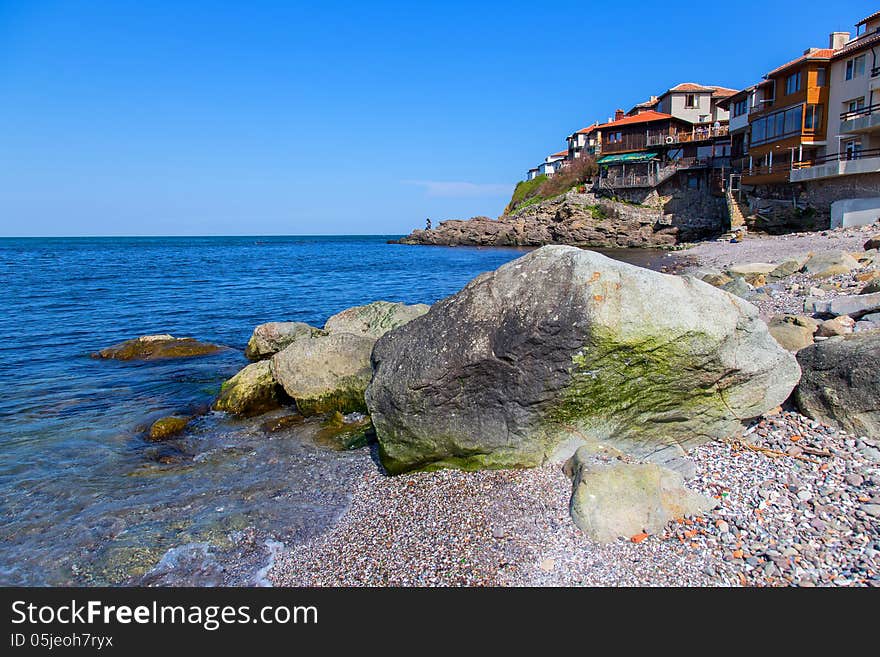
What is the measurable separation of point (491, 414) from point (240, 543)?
4.40 meters

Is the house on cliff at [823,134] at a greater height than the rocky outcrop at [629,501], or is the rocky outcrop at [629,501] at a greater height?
the house on cliff at [823,134]

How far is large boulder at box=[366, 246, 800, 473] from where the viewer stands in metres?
8.89

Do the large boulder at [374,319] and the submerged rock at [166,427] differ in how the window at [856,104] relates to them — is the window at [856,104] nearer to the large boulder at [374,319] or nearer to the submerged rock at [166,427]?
the large boulder at [374,319]

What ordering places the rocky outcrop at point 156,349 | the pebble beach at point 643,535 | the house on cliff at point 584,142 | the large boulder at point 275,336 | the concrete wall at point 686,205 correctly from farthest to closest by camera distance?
the house on cliff at point 584,142 → the concrete wall at point 686,205 → the rocky outcrop at point 156,349 → the large boulder at point 275,336 → the pebble beach at point 643,535

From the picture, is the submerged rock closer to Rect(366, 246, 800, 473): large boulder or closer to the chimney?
Rect(366, 246, 800, 473): large boulder

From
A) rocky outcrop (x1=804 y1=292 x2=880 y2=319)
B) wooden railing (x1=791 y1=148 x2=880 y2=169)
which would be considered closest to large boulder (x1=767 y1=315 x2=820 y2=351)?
rocky outcrop (x1=804 y1=292 x2=880 y2=319)

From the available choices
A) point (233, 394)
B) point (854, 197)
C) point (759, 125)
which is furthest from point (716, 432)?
point (759, 125)

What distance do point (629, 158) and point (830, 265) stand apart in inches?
2301

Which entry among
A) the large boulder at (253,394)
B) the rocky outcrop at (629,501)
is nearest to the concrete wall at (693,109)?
the large boulder at (253,394)

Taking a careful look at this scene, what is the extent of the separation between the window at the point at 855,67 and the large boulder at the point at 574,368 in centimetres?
4533

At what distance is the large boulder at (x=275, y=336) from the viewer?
66.4ft

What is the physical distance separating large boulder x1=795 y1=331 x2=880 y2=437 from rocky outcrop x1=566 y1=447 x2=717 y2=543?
11.2 feet

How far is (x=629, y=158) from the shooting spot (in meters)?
77.7

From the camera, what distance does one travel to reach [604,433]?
9.47m
